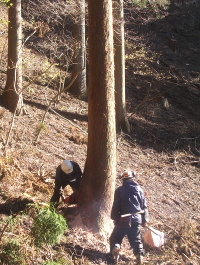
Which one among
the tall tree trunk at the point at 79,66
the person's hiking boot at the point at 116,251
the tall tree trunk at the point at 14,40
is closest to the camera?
the person's hiking boot at the point at 116,251

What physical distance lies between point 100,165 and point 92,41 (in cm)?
225

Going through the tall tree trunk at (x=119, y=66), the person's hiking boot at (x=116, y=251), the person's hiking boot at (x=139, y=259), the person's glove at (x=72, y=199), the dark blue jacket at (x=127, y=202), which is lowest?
the person's hiking boot at (x=139, y=259)

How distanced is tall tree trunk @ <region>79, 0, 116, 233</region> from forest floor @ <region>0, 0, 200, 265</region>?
48cm

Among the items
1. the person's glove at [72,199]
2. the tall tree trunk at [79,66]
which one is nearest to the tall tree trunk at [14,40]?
the tall tree trunk at [79,66]

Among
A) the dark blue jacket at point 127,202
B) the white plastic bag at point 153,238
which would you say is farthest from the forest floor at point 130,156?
the dark blue jacket at point 127,202

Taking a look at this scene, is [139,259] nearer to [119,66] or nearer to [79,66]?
[119,66]

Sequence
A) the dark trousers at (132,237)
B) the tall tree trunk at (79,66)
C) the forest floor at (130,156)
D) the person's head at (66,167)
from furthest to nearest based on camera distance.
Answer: the tall tree trunk at (79,66) < the person's head at (66,167) < the forest floor at (130,156) < the dark trousers at (132,237)

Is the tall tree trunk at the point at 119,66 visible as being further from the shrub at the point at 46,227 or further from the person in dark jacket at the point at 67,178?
the shrub at the point at 46,227

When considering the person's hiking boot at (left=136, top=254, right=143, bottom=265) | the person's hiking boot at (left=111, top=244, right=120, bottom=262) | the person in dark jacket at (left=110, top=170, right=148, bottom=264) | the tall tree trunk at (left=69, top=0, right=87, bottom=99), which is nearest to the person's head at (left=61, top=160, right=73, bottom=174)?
the person in dark jacket at (left=110, top=170, right=148, bottom=264)

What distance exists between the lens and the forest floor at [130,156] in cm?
648

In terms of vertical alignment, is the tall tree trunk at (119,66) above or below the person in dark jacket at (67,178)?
above

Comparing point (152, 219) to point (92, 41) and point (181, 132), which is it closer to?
point (92, 41)

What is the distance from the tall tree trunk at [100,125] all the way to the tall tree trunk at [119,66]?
16.6 ft

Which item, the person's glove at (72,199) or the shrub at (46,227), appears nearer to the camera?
the shrub at (46,227)
